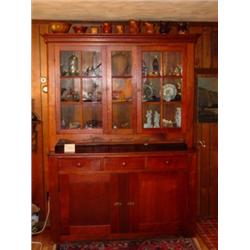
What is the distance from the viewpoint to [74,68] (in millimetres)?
3623

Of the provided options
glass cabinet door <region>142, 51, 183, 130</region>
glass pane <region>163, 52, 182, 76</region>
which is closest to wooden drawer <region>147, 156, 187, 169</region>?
glass cabinet door <region>142, 51, 183, 130</region>

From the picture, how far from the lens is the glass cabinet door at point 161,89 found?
3660mm

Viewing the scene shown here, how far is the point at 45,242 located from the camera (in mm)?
3555

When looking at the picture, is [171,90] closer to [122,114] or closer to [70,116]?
[122,114]

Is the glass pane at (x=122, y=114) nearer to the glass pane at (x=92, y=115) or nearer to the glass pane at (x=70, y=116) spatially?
the glass pane at (x=92, y=115)

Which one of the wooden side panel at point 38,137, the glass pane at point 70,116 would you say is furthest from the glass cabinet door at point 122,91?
the wooden side panel at point 38,137

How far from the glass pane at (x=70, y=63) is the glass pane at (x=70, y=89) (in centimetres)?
7

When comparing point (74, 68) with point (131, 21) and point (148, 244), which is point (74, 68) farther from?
point (148, 244)

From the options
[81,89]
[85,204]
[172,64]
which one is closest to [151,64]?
[172,64]

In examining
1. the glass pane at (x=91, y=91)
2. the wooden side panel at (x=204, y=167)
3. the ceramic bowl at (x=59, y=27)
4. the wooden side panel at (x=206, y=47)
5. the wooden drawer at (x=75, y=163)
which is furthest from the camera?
the wooden side panel at (x=204, y=167)

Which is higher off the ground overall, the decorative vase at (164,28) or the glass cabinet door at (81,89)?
the decorative vase at (164,28)

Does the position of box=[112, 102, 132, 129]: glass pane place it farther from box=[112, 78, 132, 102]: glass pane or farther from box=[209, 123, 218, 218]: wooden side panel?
box=[209, 123, 218, 218]: wooden side panel

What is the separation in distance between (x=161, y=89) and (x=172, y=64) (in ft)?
0.94
